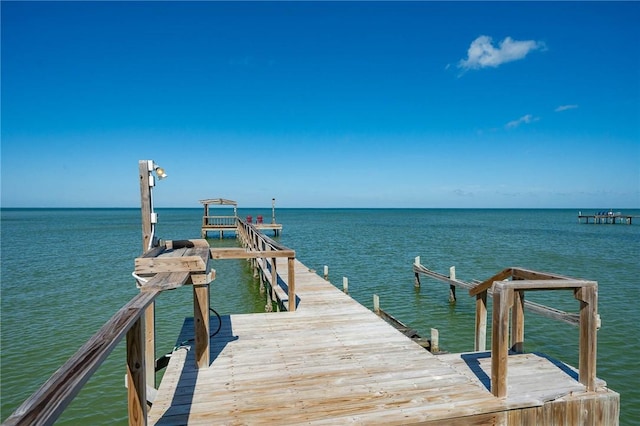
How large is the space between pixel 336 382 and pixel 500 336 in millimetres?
1937

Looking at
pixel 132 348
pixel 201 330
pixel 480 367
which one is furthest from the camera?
pixel 480 367

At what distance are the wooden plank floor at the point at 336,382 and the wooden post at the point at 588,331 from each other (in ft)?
0.50

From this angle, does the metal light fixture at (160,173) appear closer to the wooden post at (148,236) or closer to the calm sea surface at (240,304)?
the wooden post at (148,236)

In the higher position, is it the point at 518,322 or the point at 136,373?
the point at 136,373

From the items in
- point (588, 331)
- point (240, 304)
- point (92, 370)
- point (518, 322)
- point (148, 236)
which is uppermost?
point (148, 236)

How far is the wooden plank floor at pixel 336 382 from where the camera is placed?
390 cm

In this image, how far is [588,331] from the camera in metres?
4.35

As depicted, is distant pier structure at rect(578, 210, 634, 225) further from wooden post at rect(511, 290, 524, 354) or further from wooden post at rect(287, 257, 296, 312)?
wooden post at rect(287, 257, 296, 312)

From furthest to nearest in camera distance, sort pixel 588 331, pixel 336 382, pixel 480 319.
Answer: pixel 480 319 < pixel 336 382 < pixel 588 331

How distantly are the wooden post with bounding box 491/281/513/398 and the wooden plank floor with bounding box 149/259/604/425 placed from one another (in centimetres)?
15

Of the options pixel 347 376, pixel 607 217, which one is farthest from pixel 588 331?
pixel 607 217

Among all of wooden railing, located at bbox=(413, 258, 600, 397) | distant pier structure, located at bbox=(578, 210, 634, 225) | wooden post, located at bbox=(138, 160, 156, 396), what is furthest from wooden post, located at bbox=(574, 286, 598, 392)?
distant pier structure, located at bbox=(578, 210, 634, 225)

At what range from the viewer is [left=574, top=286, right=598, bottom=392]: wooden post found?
14.1 feet

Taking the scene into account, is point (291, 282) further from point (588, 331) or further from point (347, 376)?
point (588, 331)
